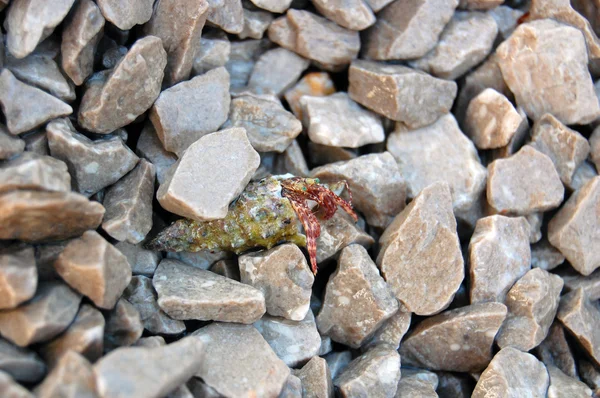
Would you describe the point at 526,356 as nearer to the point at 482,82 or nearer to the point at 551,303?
the point at 551,303

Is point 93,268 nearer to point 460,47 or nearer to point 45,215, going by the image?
point 45,215

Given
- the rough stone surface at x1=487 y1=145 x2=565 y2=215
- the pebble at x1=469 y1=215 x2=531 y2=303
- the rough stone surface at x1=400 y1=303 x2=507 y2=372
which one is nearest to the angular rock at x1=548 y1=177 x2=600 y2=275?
the rough stone surface at x1=487 y1=145 x2=565 y2=215

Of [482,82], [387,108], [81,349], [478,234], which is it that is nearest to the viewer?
[81,349]

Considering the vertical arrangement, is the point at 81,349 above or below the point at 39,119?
below

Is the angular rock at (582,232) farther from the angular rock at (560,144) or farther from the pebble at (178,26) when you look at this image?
the pebble at (178,26)

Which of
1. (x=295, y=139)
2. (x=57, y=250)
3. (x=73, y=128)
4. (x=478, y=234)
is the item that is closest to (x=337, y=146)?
(x=295, y=139)

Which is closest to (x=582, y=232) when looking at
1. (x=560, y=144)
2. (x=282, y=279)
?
(x=560, y=144)

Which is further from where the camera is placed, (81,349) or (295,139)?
(295,139)
